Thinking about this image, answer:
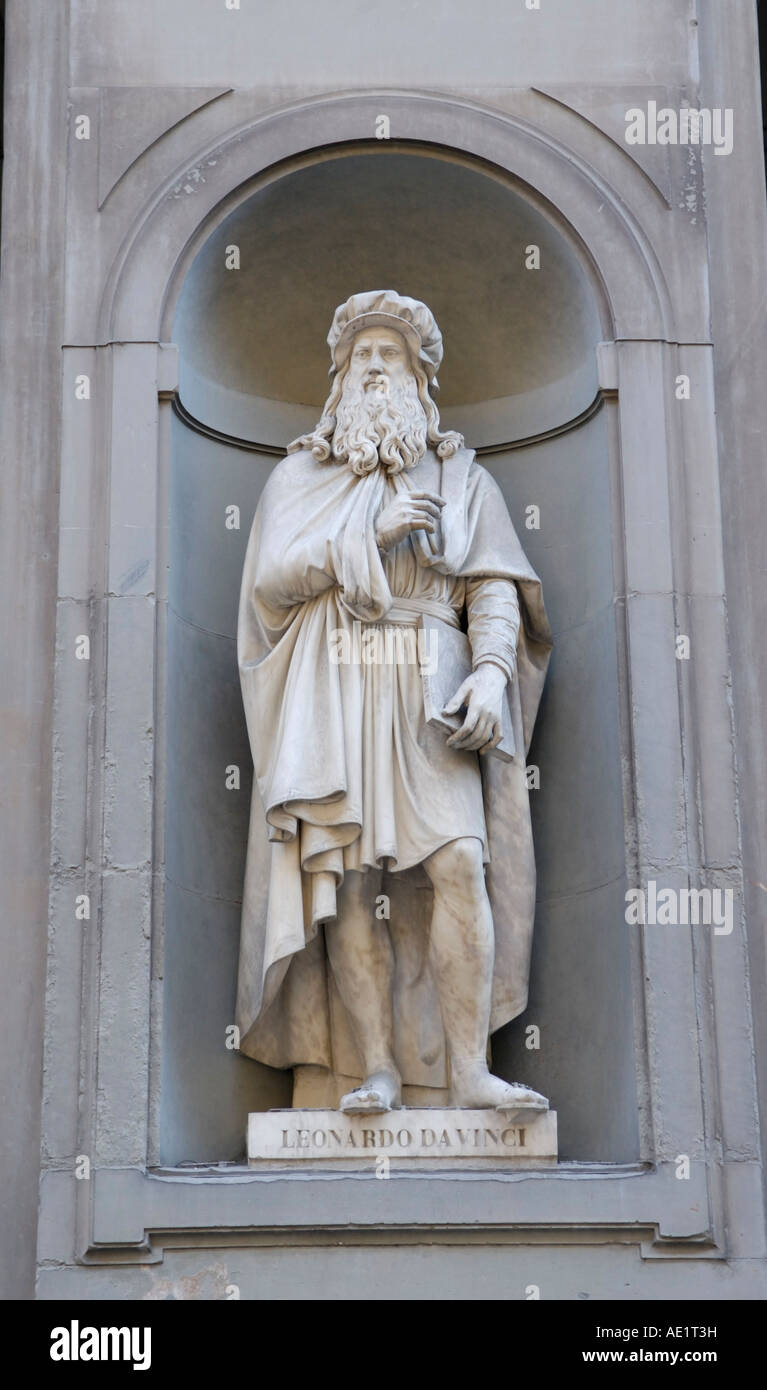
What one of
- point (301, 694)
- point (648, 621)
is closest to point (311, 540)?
point (301, 694)

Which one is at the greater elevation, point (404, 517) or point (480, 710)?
point (404, 517)

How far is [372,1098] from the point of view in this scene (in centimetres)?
826

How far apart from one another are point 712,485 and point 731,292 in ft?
2.68

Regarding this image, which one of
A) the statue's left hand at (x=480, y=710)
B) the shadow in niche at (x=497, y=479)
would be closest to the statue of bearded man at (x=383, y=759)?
the statue's left hand at (x=480, y=710)

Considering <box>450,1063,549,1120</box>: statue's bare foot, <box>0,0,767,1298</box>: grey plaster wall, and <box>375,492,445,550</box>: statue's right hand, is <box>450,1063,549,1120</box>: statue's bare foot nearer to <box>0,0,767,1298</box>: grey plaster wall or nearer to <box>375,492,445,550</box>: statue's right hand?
<box>0,0,767,1298</box>: grey plaster wall

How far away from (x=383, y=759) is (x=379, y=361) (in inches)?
61.4

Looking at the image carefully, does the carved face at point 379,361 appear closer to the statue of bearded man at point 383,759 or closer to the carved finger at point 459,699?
the statue of bearded man at point 383,759

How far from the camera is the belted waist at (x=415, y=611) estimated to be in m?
8.87

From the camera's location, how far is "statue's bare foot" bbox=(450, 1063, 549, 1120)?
8258 millimetres

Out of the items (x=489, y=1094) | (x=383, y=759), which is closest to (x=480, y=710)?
(x=383, y=759)

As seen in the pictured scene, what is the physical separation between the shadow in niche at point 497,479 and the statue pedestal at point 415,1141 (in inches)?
14.2

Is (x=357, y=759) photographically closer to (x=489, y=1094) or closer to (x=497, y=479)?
(x=489, y=1094)

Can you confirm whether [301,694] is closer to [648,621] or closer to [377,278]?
[648,621]
